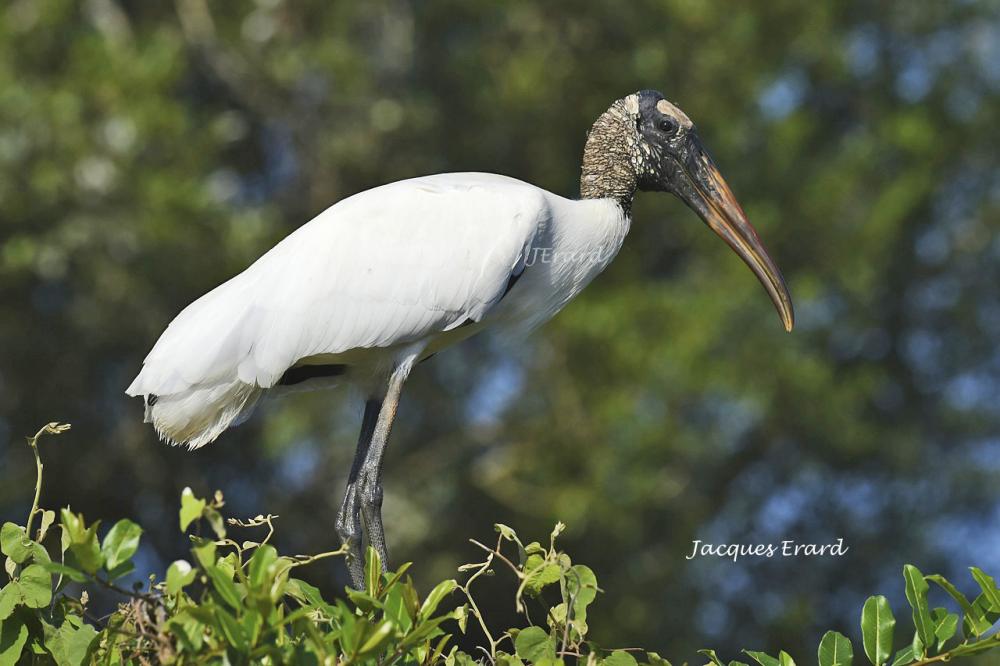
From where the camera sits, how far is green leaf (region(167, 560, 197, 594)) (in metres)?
2.40

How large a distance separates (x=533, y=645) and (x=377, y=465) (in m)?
1.81

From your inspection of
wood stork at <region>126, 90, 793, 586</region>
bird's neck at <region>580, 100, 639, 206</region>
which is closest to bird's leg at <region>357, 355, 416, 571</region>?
wood stork at <region>126, 90, 793, 586</region>

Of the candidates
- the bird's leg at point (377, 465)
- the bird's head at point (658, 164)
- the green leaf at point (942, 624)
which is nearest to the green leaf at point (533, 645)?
the green leaf at point (942, 624)

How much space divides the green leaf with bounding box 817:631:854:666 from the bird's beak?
5.86ft

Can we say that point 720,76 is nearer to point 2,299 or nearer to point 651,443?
point 651,443

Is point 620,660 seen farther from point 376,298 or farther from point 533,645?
point 376,298

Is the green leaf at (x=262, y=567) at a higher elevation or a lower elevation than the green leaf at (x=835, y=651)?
higher

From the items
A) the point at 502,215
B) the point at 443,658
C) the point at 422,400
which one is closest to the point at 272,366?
the point at 502,215

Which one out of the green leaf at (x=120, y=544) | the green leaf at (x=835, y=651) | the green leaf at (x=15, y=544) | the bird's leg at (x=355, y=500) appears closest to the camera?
the green leaf at (x=120, y=544)

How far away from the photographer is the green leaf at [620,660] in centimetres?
277

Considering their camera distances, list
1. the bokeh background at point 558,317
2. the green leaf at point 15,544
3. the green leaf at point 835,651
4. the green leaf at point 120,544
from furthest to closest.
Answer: the bokeh background at point 558,317
the green leaf at point 835,651
the green leaf at point 15,544
the green leaf at point 120,544

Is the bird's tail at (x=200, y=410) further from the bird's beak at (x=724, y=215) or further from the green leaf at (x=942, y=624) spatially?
the green leaf at (x=942, y=624)

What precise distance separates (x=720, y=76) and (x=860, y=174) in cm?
153

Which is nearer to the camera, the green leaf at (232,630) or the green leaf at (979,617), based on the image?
the green leaf at (232,630)
